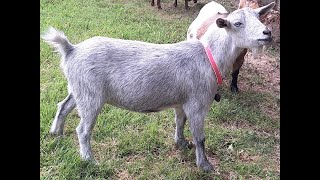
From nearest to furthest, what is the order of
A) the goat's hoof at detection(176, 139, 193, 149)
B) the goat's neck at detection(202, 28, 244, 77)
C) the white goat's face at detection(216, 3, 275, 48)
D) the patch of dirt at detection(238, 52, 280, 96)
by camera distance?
the white goat's face at detection(216, 3, 275, 48)
the goat's neck at detection(202, 28, 244, 77)
the goat's hoof at detection(176, 139, 193, 149)
the patch of dirt at detection(238, 52, 280, 96)

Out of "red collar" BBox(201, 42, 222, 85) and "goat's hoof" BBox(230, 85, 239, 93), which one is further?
"goat's hoof" BBox(230, 85, 239, 93)

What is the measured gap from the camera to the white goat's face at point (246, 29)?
2980mm

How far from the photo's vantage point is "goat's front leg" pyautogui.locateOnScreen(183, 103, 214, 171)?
323 cm

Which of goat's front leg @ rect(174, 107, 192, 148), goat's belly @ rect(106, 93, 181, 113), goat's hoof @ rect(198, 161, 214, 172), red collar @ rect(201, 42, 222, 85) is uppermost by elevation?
red collar @ rect(201, 42, 222, 85)

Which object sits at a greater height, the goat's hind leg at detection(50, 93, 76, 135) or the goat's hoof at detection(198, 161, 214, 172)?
the goat's hind leg at detection(50, 93, 76, 135)

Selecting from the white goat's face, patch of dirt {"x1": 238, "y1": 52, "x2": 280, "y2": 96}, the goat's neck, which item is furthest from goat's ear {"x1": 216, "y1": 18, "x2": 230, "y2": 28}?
patch of dirt {"x1": 238, "y1": 52, "x2": 280, "y2": 96}

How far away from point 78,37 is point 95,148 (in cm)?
303

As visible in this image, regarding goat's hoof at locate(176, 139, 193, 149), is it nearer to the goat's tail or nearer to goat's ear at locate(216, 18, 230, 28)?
goat's ear at locate(216, 18, 230, 28)

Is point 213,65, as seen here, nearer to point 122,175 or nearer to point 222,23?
Answer: point 222,23

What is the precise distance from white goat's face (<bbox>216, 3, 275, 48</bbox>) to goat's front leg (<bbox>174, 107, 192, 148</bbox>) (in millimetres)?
867

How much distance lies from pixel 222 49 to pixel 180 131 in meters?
0.92

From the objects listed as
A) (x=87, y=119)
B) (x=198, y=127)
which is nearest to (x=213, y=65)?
(x=198, y=127)

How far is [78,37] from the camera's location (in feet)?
20.2
